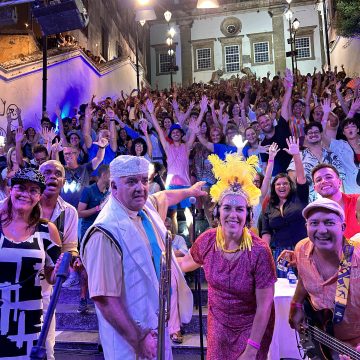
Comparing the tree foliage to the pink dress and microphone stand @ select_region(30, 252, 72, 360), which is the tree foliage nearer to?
the pink dress

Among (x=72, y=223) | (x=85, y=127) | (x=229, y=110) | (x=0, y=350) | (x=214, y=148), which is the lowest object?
(x=0, y=350)

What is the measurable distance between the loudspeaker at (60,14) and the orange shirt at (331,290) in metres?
5.64

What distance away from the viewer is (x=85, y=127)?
27.7 feet

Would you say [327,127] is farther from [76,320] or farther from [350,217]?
[76,320]

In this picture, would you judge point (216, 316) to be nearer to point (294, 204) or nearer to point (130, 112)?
point (294, 204)

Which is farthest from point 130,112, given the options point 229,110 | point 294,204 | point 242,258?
point 242,258

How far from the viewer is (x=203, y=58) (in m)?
36.0

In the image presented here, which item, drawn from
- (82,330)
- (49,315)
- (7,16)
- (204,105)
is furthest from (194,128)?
(49,315)

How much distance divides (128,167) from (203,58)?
1393 inches

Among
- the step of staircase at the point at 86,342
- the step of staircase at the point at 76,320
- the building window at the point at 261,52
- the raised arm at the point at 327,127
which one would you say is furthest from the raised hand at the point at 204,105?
the building window at the point at 261,52

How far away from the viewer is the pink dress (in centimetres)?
277

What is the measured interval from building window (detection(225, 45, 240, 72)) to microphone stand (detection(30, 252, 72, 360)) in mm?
35606

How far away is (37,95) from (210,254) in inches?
528

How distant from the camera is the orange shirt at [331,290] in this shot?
231 centimetres
